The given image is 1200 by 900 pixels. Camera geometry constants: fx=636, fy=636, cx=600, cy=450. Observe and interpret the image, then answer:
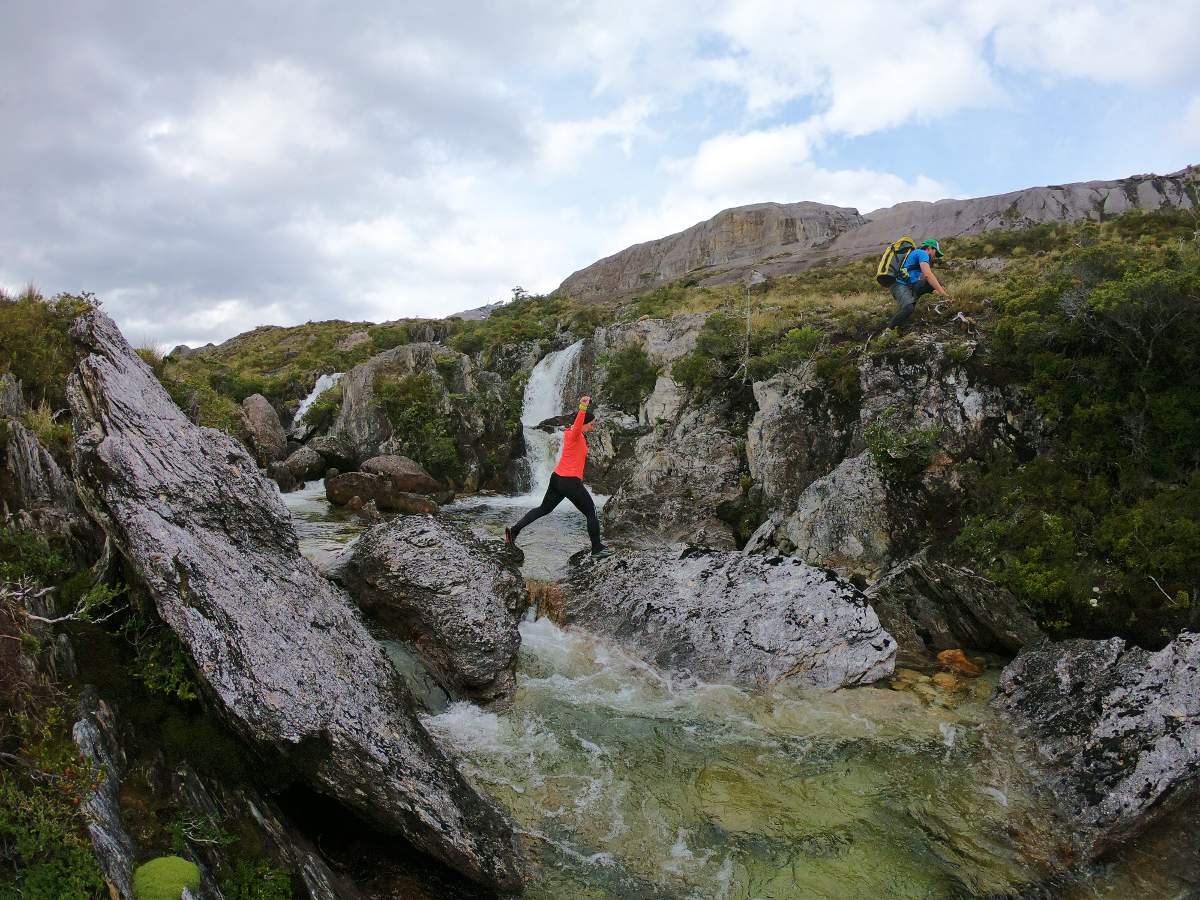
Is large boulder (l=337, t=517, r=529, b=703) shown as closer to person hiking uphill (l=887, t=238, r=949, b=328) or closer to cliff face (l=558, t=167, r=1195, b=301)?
person hiking uphill (l=887, t=238, r=949, b=328)

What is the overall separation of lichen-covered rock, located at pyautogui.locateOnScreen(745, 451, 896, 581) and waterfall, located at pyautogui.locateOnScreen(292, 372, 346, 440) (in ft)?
70.7

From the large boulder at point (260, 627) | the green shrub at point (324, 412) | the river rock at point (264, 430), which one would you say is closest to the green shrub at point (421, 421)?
the green shrub at point (324, 412)

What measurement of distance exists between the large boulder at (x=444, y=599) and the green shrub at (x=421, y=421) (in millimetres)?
12368

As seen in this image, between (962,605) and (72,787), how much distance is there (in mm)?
11081

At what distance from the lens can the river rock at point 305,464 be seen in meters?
22.2

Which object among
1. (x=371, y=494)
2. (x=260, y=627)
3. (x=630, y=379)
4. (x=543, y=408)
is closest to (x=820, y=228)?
(x=543, y=408)

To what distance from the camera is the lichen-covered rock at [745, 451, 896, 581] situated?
11898 millimetres

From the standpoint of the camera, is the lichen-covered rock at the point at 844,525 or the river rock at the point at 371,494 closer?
the lichen-covered rock at the point at 844,525

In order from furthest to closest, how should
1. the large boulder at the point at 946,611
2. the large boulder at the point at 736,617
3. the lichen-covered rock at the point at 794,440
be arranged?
1. the lichen-covered rock at the point at 794,440
2. the large boulder at the point at 946,611
3. the large boulder at the point at 736,617

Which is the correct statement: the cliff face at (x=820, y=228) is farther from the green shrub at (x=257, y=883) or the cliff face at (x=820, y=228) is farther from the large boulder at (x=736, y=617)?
the green shrub at (x=257, y=883)

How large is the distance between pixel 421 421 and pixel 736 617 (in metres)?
16.7

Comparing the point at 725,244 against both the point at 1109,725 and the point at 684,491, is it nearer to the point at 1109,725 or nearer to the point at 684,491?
the point at 684,491

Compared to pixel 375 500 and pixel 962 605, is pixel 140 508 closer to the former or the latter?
pixel 962 605

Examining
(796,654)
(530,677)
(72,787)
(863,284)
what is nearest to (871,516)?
(796,654)
